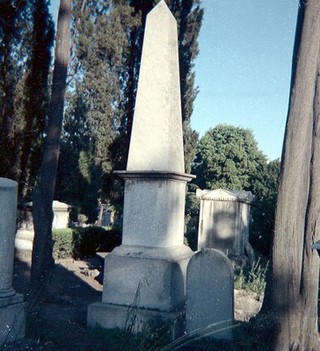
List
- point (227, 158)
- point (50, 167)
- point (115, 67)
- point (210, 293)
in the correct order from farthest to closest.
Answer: point (227, 158) < point (115, 67) < point (50, 167) < point (210, 293)

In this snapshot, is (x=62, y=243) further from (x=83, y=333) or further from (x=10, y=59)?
(x=83, y=333)

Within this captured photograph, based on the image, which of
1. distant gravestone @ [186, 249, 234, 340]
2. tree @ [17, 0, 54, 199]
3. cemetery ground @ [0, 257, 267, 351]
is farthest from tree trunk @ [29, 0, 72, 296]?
tree @ [17, 0, 54, 199]

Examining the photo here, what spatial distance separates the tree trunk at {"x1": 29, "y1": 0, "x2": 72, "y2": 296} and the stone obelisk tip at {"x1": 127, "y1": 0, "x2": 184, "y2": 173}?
2.49 m

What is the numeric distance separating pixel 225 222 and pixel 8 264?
6.77 metres

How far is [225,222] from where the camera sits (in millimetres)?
10492

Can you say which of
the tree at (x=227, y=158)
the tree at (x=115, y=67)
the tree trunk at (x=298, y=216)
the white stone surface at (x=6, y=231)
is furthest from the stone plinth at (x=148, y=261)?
the tree at (x=227, y=158)

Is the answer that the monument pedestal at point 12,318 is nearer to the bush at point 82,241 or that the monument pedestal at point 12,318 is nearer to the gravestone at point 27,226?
the bush at point 82,241

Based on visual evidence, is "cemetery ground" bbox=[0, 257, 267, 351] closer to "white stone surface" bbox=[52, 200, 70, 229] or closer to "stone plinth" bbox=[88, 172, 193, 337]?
"stone plinth" bbox=[88, 172, 193, 337]

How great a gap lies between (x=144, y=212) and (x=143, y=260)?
0.60 meters

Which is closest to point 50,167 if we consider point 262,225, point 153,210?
point 153,210

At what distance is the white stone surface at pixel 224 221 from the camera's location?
408 inches

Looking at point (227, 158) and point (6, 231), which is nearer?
point (6, 231)

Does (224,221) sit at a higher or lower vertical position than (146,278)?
higher

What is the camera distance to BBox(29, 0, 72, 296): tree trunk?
287 inches
